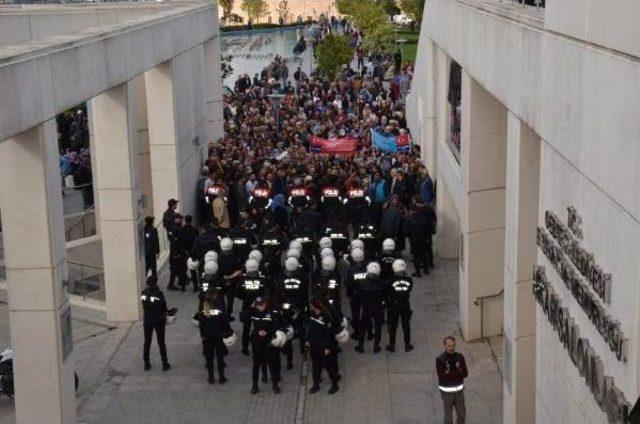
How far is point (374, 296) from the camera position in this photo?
17.4m

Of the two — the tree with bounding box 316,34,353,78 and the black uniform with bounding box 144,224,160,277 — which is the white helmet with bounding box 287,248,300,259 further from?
the tree with bounding box 316,34,353,78

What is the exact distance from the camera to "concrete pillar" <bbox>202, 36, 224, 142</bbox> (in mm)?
31234

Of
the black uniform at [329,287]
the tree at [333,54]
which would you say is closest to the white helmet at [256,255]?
the black uniform at [329,287]

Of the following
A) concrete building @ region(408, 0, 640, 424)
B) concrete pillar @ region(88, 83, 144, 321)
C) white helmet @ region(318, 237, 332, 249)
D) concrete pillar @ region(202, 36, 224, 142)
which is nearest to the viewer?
concrete building @ region(408, 0, 640, 424)

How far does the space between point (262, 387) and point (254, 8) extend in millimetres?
89382

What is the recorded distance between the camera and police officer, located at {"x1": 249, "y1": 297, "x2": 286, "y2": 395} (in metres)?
15.9

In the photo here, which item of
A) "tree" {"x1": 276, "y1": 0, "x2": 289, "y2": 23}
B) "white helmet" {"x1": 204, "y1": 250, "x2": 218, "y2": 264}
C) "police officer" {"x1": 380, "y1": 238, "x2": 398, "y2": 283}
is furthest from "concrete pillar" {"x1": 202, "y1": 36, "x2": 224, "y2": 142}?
"tree" {"x1": 276, "y1": 0, "x2": 289, "y2": 23}

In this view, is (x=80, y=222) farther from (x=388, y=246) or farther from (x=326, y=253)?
(x=388, y=246)

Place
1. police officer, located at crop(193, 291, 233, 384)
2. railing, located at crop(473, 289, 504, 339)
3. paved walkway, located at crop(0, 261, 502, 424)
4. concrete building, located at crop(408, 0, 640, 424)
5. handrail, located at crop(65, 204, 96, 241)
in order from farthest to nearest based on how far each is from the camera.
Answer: handrail, located at crop(65, 204, 96, 241), railing, located at crop(473, 289, 504, 339), police officer, located at crop(193, 291, 233, 384), paved walkway, located at crop(0, 261, 502, 424), concrete building, located at crop(408, 0, 640, 424)

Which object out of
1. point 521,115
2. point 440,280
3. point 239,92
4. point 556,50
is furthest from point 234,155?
point 239,92

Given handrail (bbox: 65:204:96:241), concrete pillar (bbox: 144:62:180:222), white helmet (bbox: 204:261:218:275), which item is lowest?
handrail (bbox: 65:204:96:241)

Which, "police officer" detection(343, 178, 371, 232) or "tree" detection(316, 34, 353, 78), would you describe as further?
"tree" detection(316, 34, 353, 78)

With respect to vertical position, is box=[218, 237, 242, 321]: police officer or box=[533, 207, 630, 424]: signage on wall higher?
box=[533, 207, 630, 424]: signage on wall

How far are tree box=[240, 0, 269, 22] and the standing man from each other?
9170 centimetres
